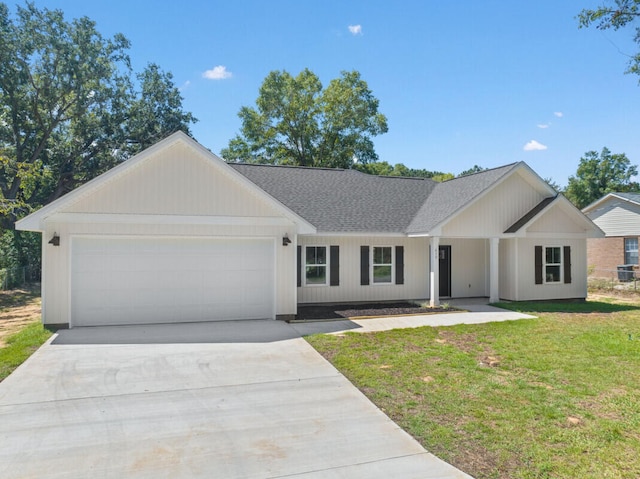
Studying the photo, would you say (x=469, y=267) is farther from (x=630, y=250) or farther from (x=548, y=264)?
(x=630, y=250)

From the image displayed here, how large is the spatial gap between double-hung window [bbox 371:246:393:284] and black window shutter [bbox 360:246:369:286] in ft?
0.87

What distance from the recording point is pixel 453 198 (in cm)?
1573

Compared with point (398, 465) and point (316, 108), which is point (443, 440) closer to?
point (398, 465)

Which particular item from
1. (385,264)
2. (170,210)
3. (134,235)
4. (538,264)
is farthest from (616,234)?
(134,235)

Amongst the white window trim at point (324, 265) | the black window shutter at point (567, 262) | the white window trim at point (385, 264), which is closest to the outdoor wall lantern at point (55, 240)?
the white window trim at point (324, 265)

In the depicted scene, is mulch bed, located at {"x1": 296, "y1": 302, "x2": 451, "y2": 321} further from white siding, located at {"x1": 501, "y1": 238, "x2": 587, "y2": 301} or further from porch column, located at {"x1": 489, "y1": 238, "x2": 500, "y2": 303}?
white siding, located at {"x1": 501, "y1": 238, "x2": 587, "y2": 301}

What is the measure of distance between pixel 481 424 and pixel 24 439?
5.43 m

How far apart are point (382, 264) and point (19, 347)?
35.5ft

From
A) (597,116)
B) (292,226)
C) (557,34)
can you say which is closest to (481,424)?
(292,226)

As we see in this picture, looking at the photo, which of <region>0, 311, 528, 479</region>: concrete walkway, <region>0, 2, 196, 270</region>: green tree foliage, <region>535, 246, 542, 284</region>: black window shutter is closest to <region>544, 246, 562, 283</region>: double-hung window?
<region>535, 246, 542, 284</region>: black window shutter

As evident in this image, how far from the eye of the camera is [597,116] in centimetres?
1802

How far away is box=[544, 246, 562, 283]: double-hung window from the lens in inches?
616

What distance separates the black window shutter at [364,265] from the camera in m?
14.8

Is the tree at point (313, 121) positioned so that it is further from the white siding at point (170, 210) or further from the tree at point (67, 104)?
the white siding at point (170, 210)
